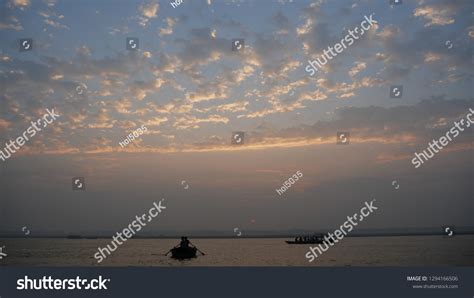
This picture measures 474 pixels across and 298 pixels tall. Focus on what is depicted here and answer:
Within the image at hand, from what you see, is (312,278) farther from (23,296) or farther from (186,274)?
(23,296)

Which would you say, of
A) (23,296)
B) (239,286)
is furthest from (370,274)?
(23,296)

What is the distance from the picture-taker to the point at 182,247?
89250 mm

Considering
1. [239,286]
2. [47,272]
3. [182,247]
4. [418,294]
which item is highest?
[182,247]

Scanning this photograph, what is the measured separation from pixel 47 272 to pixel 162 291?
5.12 m

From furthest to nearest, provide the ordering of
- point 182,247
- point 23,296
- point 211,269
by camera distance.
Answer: point 182,247, point 211,269, point 23,296

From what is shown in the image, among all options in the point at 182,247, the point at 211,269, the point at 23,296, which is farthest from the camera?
the point at 182,247

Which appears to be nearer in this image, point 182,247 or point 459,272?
point 459,272

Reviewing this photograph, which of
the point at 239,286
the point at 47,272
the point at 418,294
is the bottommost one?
the point at 418,294

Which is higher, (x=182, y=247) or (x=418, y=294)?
(x=182, y=247)

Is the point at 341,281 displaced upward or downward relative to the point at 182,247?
downward

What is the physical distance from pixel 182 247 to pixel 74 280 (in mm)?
69184

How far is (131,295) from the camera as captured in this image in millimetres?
21516

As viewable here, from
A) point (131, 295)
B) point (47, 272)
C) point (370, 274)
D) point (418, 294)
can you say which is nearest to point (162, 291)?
point (131, 295)

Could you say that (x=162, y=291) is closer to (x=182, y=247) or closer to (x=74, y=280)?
(x=74, y=280)
